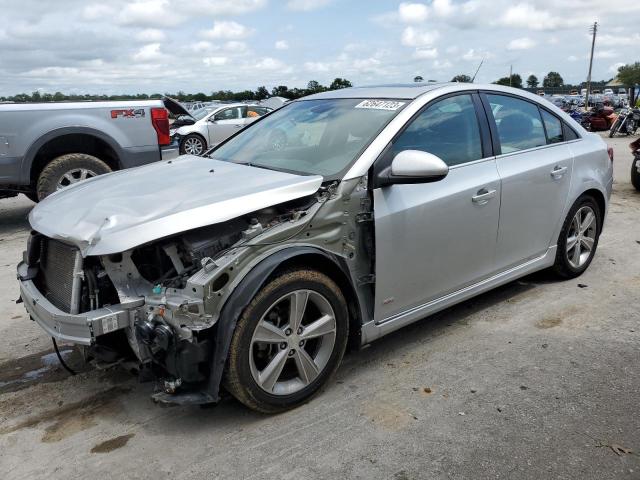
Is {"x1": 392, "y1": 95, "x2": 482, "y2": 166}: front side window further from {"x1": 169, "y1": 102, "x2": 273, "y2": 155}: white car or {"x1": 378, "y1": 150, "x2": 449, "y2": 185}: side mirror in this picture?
{"x1": 169, "y1": 102, "x2": 273, "y2": 155}: white car

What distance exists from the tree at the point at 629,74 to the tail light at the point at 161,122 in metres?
88.6

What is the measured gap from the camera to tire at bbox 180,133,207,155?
16.0 meters

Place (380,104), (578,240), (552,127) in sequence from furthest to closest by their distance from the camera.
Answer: (578,240), (552,127), (380,104)

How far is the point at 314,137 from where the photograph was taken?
382cm

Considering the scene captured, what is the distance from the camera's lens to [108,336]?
293cm

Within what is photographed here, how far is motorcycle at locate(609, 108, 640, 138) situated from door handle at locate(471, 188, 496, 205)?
20.3 metres

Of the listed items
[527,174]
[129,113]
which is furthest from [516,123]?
[129,113]

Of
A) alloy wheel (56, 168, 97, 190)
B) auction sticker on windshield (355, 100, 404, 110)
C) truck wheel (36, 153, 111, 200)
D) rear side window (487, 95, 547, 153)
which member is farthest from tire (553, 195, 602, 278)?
alloy wheel (56, 168, 97, 190)

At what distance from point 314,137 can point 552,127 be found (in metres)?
2.13

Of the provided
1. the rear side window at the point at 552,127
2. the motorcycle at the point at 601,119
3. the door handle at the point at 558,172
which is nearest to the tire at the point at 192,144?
the rear side window at the point at 552,127

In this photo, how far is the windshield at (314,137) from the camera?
3.48 meters

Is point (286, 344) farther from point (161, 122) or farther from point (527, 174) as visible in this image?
point (161, 122)

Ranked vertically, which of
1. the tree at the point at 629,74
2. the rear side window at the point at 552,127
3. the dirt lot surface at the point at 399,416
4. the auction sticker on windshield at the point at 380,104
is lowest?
the dirt lot surface at the point at 399,416

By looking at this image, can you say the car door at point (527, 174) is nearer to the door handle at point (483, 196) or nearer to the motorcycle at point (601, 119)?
the door handle at point (483, 196)
